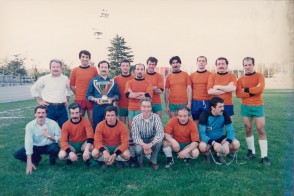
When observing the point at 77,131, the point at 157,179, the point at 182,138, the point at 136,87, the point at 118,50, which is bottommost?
the point at 157,179

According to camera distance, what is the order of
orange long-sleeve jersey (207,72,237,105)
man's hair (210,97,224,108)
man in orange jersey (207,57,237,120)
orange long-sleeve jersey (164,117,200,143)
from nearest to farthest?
man's hair (210,97,224,108)
orange long-sleeve jersey (164,117,200,143)
man in orange jersey (207,57,237,120)
orange long-sleeve jersey (207,72,237,105)

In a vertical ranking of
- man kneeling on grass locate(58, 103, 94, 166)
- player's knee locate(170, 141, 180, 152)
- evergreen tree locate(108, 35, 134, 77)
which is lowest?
player's knee locate(170, 141, 180, 152)

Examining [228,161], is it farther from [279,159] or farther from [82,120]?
[82,120]

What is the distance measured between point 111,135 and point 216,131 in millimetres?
1891

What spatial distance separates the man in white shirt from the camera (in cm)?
569

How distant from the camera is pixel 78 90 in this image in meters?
5.89

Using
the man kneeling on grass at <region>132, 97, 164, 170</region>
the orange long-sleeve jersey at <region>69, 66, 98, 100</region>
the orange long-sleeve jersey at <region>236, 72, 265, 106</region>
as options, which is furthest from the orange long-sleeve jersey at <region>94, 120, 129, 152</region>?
the orange long-sleeve jersey at <region>236, 72, 265, 106</region>

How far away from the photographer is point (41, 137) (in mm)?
Answer: 5258

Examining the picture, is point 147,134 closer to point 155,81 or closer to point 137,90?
point 137,90

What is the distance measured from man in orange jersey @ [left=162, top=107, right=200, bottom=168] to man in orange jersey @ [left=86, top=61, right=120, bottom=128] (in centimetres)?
127

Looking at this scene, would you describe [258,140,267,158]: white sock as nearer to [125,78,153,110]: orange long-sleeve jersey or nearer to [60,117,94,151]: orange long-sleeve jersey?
[125,78,153,110]: orange long-sleeve jersey

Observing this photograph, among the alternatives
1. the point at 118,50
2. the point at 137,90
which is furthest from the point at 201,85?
the point at 118,50

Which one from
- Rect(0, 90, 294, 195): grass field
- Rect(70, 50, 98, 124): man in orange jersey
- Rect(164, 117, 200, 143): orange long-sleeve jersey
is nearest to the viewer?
Rect(0, 90, 294, 195): grass field

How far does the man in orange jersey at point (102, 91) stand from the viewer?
5598 millimetres
